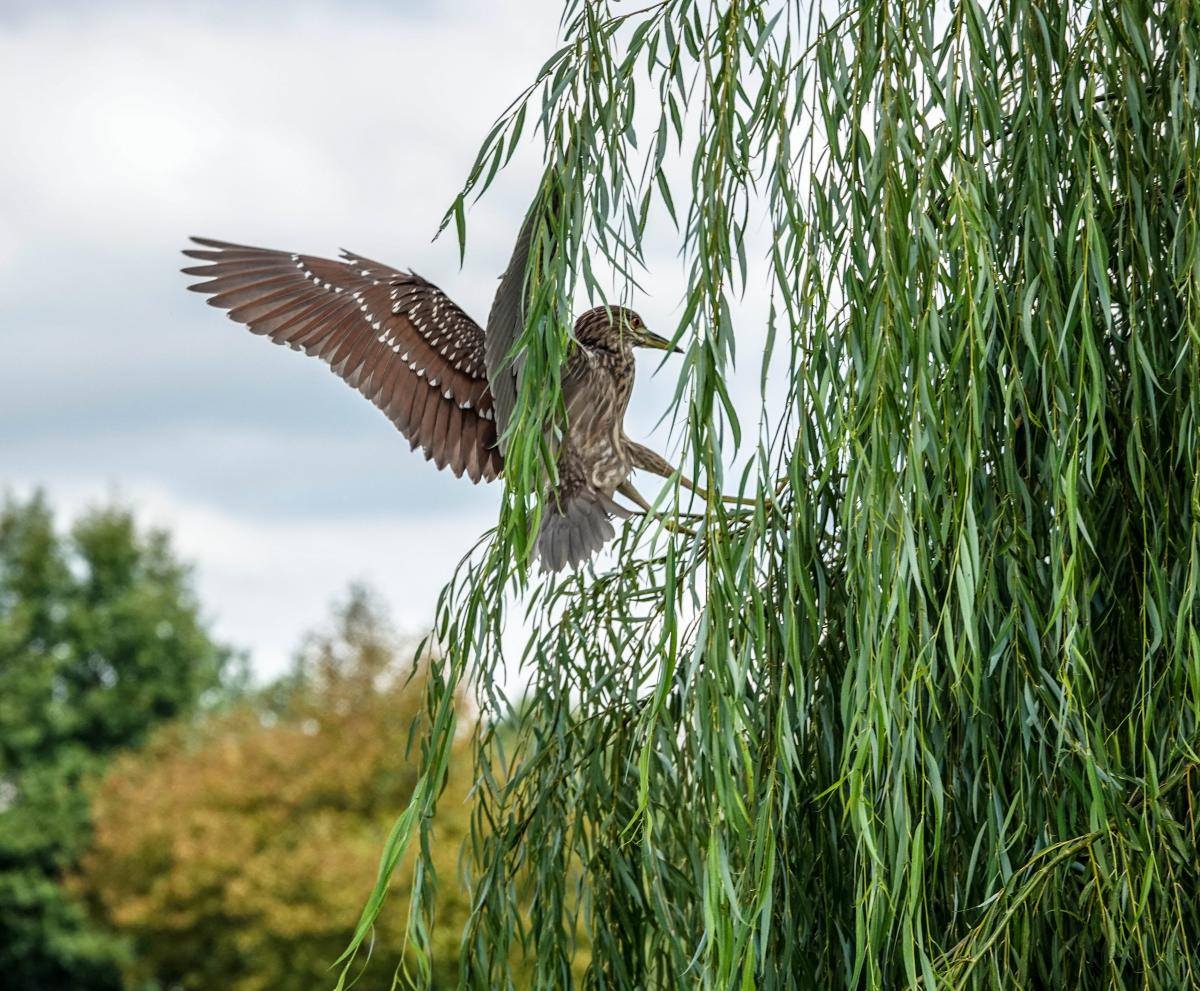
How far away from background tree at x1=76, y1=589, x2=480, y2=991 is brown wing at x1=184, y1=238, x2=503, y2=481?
506 inches

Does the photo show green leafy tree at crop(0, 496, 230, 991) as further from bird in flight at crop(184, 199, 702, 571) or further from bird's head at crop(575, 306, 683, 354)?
bird's head at crop(575, 306, 683, 354)

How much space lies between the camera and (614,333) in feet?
9.30

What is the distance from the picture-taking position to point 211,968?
19.4m

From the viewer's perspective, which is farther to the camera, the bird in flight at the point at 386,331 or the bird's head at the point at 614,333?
the bird in flight at the point at 386,331

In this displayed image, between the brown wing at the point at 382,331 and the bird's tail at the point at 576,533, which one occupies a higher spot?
the brown wing at the point at 382,331

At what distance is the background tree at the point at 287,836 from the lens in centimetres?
1694

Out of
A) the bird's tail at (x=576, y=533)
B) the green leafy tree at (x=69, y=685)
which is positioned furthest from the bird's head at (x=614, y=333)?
the green leafy tree at (x=69, y=685)

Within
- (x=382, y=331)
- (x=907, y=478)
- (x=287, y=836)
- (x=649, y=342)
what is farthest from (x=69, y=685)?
(x=907, y=478)

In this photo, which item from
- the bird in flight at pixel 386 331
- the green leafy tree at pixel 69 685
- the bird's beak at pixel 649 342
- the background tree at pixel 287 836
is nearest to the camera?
the bird's beak at pixel 649 342

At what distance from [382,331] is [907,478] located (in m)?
1.52

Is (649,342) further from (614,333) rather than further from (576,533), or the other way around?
(576,533)

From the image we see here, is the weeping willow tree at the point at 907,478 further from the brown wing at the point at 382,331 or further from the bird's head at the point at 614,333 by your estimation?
the brown wing at the point at 382,331

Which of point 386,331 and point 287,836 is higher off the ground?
point 386,331

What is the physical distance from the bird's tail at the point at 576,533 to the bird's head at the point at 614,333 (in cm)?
29
